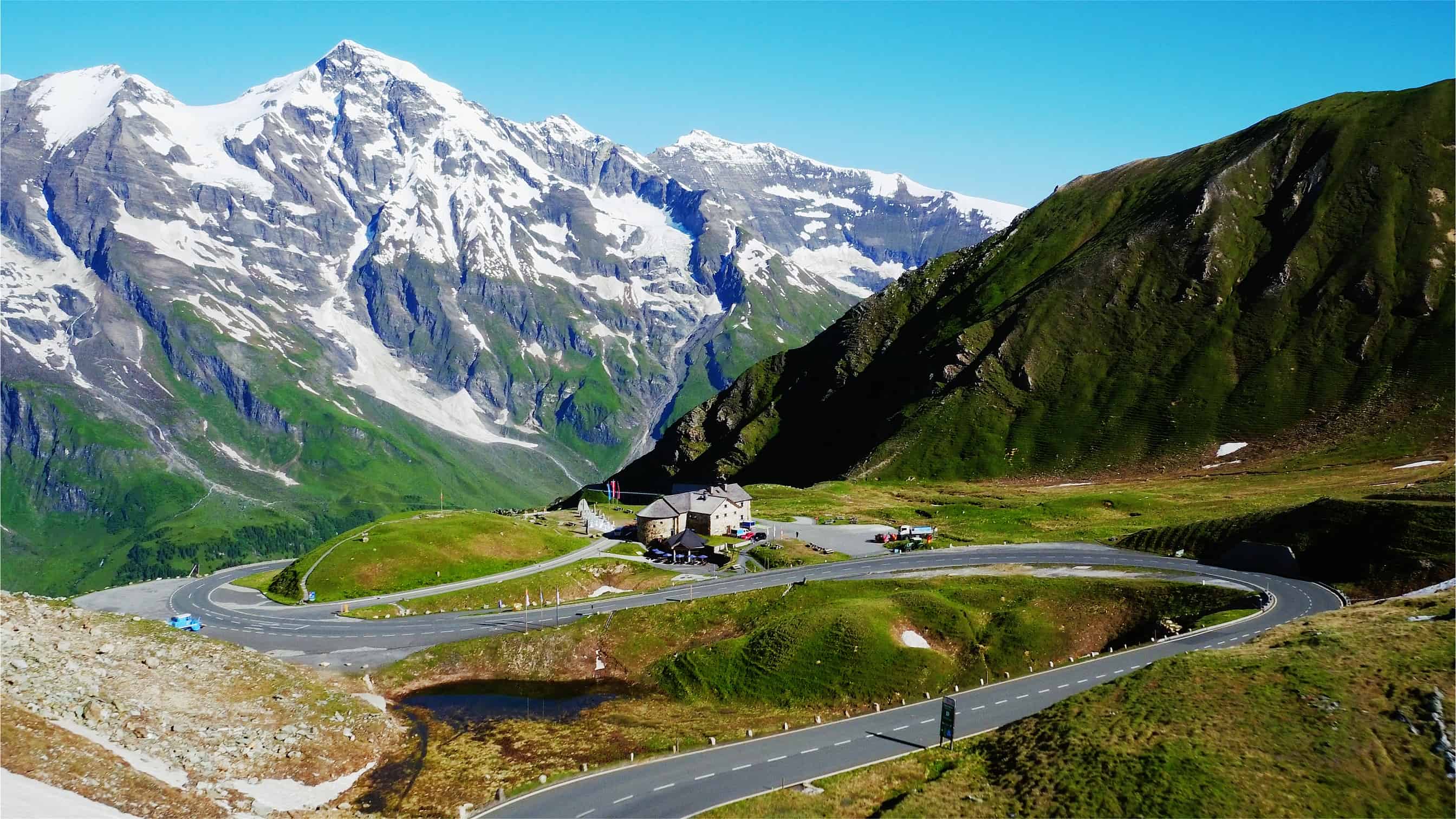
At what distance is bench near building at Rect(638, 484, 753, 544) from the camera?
12325cm

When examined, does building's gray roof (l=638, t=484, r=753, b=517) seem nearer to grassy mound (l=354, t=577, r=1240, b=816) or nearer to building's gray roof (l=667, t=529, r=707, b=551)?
building's gray roof (l=667, t=529, r=707, b=551)

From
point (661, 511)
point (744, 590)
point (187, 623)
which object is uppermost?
→ point (661, 511)

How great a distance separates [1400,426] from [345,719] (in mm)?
175935

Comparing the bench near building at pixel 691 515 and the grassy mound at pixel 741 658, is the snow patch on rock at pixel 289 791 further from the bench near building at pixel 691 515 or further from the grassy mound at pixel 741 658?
the bench near building at pixel 691 515

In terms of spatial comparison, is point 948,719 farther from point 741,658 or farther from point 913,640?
point 741,658

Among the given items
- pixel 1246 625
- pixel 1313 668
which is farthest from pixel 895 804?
pixel 1246 625

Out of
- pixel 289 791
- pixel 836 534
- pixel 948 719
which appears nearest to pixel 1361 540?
pixel 948 719

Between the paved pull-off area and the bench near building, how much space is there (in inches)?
1087

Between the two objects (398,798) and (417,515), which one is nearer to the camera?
(398,798)

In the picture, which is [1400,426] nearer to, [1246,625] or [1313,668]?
[1246,625]

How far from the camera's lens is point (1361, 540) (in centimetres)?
7850

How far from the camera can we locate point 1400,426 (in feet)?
474

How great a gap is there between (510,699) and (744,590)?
28.9 meters

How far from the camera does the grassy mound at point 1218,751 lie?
122 feet
